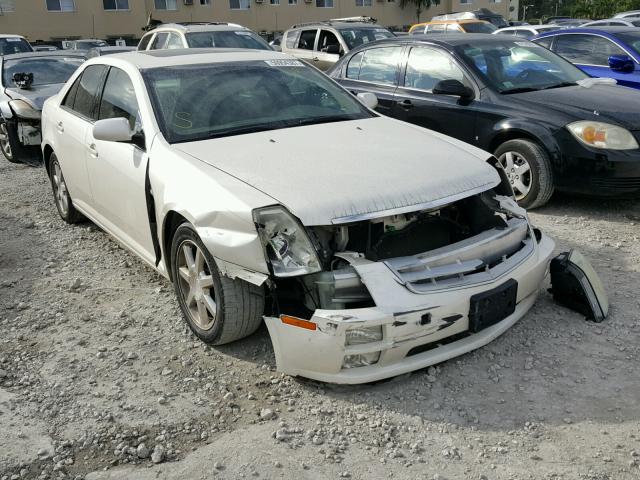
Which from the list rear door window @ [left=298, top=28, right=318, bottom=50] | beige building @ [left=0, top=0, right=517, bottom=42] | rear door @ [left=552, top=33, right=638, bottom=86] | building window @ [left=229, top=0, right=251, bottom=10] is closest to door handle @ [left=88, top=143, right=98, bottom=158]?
rear door @ [left=552, top=33, right=638, bottom=86]

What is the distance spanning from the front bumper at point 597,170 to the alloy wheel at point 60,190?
4.38m

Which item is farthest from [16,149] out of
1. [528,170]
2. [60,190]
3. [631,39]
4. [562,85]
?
[631,39]

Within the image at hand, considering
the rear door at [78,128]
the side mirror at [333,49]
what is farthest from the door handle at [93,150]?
the side mirror at [333,49]

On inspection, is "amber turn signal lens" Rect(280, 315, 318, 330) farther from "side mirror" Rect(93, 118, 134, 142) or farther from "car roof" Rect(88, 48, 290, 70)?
"car roof" Rect(88, 48, 290, 70)

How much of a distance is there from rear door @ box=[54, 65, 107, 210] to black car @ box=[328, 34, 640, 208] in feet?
10.2

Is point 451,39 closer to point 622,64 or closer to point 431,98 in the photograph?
point 431,98

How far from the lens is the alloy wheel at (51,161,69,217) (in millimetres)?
5754

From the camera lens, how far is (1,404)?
10.6ft

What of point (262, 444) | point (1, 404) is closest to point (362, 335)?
point (262, 444)

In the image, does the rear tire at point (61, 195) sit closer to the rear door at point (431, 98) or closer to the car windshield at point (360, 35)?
the rear door at point (431, 98)

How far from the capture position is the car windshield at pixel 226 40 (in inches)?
438

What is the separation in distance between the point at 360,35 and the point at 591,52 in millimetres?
5021

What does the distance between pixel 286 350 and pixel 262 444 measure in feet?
1.50

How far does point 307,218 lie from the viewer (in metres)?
3.04
